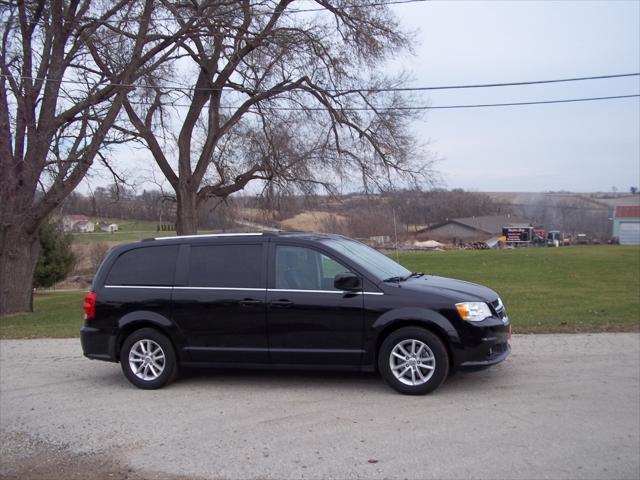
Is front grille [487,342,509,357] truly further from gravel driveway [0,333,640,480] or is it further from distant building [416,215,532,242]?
distant building [416,215,532,242]

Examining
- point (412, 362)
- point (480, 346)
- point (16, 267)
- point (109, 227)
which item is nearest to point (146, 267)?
point (412, 362)

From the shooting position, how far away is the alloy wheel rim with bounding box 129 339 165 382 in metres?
7.35

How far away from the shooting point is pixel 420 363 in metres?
6.61

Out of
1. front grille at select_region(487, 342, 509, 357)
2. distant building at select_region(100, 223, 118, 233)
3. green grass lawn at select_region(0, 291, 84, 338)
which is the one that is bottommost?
green grass lawn at select_region(0, 291, 84, 338)

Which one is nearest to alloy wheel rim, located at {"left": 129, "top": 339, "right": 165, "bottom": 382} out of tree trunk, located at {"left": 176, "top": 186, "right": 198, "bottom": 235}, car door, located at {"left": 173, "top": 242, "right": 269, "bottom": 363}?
car door, located at {"left": 173, "top": 242, "right": 269, "bottom": 363}

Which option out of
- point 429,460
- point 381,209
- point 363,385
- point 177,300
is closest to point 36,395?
point 177,300

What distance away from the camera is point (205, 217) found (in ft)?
92.4

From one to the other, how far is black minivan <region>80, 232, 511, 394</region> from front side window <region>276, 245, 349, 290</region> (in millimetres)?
12

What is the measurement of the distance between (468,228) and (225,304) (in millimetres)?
43829

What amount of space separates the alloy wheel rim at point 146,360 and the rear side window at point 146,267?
0.73m

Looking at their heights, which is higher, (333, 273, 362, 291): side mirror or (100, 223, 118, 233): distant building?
(100, 223, 118, 233): distant building

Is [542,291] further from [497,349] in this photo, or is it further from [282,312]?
[282,312]

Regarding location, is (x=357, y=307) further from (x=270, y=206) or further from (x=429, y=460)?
(x=270, y=206)

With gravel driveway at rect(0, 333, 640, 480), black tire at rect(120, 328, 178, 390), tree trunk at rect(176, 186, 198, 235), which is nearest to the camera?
gravel driveway at rect(0, 333, 640, 480)
